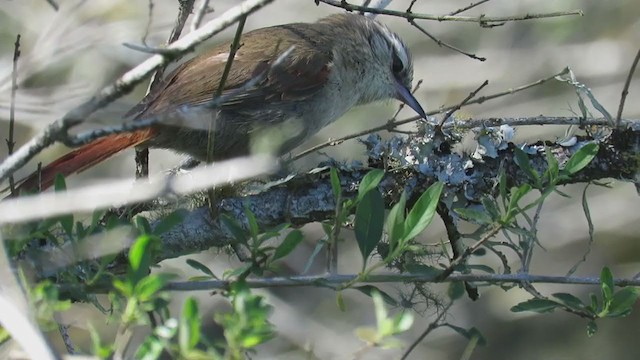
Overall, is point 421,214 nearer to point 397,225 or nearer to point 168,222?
point 397,225

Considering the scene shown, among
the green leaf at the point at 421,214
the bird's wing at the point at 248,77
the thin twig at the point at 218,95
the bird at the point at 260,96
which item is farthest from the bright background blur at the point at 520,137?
the green leaf at the point at 421,214

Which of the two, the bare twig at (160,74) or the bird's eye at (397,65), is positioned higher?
the bird's eye at (397,65)

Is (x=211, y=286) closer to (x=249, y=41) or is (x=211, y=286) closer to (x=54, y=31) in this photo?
(x=54, y=31)

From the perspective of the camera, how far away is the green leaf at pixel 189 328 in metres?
1.94

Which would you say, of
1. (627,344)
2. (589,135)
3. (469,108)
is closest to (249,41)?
(589,135)

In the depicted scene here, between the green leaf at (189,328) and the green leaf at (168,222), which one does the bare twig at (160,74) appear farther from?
the green leaf at (189,328)

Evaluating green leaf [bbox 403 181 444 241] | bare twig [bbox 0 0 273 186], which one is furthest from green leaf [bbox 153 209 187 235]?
green leaf [bbox 403 181 444 241]

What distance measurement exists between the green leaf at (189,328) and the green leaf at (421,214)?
748 millimetres

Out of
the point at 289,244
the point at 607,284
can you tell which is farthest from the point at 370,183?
the point at 607,284

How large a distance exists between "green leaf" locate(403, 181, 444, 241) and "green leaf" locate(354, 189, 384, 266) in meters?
0.12

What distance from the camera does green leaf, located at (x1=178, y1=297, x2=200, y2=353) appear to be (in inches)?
76.3

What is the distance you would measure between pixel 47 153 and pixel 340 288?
4618 mm

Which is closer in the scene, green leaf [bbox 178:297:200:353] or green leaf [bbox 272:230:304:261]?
green leaf [bbox 178:297:200:353]

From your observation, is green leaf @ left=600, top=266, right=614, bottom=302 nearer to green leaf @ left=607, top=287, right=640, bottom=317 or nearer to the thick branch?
green leaf @ left=607, top=287, right=640, bottom=317
